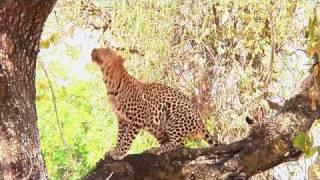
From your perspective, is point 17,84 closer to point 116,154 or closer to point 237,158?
point 237,158

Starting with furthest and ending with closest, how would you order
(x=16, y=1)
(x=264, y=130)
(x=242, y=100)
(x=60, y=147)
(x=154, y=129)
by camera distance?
1. (x=60, y=147)
2. (x=242, y=100)
3. (x=154, y=129)
4. (x=264, y=130)
5. (x=16, y=1)

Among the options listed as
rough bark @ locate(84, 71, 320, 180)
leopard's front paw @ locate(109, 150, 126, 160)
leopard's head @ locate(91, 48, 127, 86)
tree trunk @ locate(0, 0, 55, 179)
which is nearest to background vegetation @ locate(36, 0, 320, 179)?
leopard's head @ locate(91, 48, 127, 86)

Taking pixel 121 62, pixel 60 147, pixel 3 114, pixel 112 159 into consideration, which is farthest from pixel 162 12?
pixel 60 147

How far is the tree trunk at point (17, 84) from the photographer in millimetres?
3459

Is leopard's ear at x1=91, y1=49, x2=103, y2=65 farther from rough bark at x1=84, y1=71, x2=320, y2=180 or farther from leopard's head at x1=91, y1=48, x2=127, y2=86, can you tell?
rough bark at x1=84, y1=71, x2=320, y2=180

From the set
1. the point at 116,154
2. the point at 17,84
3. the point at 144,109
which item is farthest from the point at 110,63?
the point at 17,84

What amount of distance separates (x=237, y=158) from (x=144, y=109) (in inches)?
44.2

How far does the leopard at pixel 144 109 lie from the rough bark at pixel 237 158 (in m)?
0.64

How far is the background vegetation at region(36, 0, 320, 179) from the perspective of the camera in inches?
242

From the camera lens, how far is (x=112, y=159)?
4891mm

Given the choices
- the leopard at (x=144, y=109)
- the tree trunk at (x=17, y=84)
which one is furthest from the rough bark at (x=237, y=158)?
the tree trunk at (x=17, y=84)

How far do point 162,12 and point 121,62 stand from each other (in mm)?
699

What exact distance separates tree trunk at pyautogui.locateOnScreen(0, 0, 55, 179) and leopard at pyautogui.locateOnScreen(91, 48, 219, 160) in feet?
5.68

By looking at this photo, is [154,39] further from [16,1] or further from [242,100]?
[16,1]
